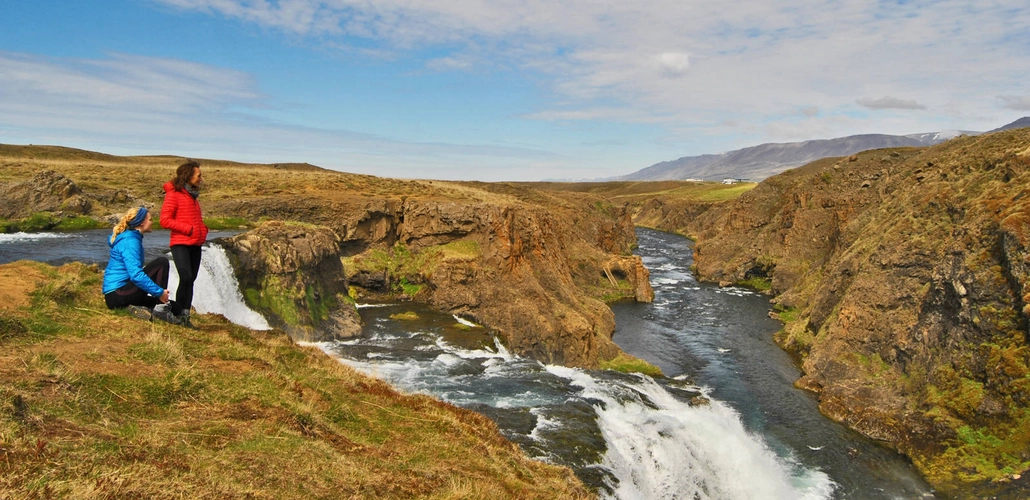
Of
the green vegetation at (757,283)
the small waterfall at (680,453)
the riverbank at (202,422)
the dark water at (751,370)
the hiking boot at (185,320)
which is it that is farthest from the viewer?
the green vegetation at (757,283)

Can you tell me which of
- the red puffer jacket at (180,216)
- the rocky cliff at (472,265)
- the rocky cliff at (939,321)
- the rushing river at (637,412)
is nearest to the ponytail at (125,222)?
the red puffer jacket at (180,216)

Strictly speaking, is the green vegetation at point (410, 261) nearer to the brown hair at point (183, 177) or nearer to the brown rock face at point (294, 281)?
the brown rock face at point (294, 281)

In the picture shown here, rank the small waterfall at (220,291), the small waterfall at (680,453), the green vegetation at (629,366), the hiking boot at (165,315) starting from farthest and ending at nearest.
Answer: the green vegetation at (629,366) < the small waterfall at (220,291) < the small waterfall at (680,453) < the hiking boot at (165,315)

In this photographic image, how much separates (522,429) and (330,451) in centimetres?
716

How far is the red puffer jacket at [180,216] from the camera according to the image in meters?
10.9

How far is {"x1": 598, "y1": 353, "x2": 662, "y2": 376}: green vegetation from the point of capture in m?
28.6

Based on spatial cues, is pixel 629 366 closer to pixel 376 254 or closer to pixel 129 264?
pixel 376 254

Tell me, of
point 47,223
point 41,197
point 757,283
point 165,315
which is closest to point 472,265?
point 47,223

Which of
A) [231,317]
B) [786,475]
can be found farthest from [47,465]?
[786,475]

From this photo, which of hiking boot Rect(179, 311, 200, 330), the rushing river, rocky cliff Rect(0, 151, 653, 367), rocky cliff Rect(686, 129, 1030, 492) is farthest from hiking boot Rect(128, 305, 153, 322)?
rocky cliff Rect(686, 129, 1030, 492)

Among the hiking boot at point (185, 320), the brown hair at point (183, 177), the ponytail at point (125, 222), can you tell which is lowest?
the hiking boot at point (185, 320)

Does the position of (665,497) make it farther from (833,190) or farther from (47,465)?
(833,190)

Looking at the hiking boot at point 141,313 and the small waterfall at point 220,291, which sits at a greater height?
the hiking boot at point 141,313

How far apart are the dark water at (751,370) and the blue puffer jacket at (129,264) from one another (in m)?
19.7
